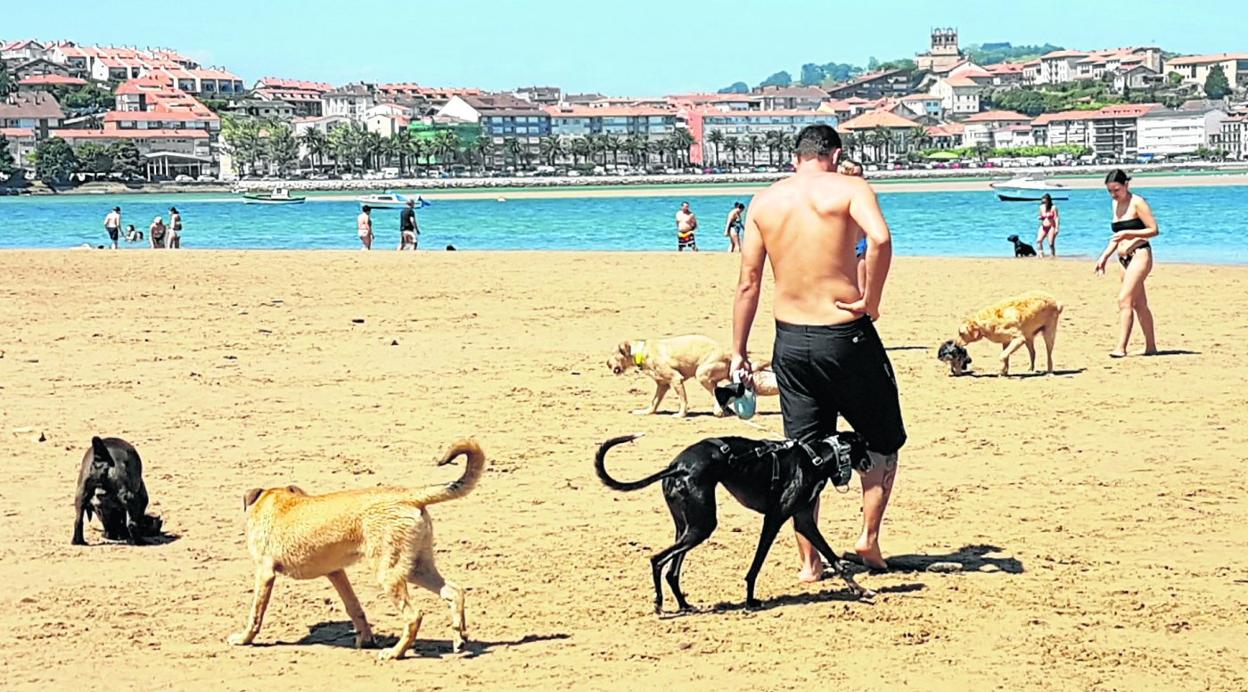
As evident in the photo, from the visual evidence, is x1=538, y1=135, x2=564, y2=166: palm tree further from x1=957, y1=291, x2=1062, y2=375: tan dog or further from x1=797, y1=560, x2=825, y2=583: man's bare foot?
x1=797, y1=560, x2=825, y2=583: man's bare foot

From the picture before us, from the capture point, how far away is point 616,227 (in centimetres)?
6525

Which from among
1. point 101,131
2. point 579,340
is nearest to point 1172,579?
point 579,340

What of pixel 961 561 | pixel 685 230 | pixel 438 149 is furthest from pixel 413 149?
pixel 961 561

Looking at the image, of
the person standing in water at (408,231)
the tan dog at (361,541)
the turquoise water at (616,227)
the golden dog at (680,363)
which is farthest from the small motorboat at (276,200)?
the tan dog at (361,541)

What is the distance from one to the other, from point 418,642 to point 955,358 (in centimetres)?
774

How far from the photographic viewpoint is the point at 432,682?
6.15 meters

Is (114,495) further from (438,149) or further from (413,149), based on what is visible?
(438,149)

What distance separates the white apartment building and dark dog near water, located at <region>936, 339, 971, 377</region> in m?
195

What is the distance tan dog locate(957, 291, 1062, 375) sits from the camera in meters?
13.6

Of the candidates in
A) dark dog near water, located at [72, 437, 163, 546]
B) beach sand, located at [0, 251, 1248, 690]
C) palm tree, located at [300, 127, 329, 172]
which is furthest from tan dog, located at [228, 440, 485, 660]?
palm tree, located at [300, 127, 329, 172]

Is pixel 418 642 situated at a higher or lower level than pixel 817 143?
lower

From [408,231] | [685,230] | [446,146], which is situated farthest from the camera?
[446,146]

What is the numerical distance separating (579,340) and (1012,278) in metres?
10.5

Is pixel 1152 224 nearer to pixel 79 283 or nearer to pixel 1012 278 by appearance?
pixel 1012 278
